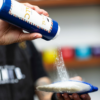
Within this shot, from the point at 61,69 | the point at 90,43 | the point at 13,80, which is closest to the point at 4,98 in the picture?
the point at 13,80

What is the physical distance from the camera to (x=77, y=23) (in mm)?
1605

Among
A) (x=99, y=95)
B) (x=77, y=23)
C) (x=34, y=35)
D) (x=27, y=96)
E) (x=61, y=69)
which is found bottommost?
Answer: (x=99, y=95)

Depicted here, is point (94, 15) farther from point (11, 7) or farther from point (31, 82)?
point (11, 7)

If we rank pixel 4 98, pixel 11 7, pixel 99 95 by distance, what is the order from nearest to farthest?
1. pixel 11 7
2. pixel 4 98
3. pixel 99 95

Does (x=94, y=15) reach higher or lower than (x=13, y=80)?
higher

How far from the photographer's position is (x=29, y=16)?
445 mm

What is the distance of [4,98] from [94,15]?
4.17 ft

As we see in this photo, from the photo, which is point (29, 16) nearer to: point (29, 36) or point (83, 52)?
point (29, 36)

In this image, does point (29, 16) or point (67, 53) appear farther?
point (67, 53)

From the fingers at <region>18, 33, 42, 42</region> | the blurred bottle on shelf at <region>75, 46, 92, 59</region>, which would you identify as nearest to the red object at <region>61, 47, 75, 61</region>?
the blurred bottle on shelf at <region>75, 46, 92, 59</region>

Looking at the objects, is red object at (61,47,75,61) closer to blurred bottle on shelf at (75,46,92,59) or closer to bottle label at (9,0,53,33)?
blurred bottle on shelf at (75,46,92,59)

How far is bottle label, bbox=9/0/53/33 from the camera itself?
43cm

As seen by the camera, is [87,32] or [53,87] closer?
[53,87]

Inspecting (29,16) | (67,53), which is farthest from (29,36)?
(67,53)
